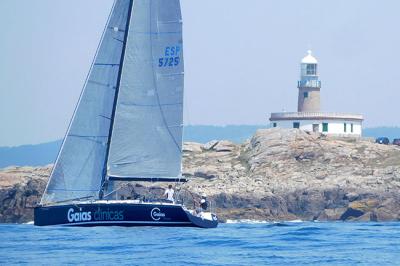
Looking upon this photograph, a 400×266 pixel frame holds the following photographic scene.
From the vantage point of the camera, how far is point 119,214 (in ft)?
147

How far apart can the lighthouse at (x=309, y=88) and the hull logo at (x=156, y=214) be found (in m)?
50.2

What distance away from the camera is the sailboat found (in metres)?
46.3

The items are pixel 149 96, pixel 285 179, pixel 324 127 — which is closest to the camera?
pixel 149 96

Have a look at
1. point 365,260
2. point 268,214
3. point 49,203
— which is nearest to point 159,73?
point 49,203

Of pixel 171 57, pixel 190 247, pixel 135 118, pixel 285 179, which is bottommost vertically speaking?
pixel 190 247

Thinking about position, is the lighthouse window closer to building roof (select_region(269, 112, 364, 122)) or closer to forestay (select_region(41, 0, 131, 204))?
building roof (select_region(269, 112, 364, 122))

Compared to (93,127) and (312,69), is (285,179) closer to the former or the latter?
(312,69)

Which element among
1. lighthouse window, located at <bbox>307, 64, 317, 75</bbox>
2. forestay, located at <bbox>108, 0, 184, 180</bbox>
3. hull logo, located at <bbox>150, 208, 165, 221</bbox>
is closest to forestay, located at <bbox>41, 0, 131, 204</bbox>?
forestay, located at <bbox>108, 0, 184, 180</bbox>

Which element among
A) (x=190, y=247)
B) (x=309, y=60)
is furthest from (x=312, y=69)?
(x=190, y=247)

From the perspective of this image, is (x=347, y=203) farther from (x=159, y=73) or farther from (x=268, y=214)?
(x=159, y=73)

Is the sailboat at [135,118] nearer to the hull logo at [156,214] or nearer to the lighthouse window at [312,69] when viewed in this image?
the hull logo at [156,214]

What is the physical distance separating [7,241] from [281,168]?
124ft

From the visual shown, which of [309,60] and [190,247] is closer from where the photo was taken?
[190,247]

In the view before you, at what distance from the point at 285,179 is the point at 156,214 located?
31611 millimetres
